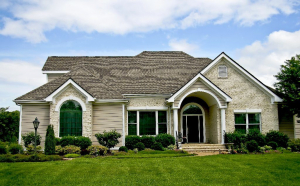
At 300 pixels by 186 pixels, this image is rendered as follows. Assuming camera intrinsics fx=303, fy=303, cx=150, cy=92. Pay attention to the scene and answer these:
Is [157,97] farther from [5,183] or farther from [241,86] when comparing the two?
[5,183]

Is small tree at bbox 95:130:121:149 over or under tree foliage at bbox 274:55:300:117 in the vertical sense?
under

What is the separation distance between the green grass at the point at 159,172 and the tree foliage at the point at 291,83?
737 centimetres

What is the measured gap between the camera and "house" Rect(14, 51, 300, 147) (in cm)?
2041

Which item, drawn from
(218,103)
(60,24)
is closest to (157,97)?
(218,103)

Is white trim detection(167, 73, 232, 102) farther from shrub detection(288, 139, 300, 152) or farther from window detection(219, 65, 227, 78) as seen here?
shrub detection(288, 139, 300, 152)

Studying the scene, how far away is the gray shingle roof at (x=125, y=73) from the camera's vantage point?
2197cm

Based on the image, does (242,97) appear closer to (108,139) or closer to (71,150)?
(108,139)

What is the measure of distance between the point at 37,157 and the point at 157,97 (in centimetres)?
1037

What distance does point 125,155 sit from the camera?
690 inches

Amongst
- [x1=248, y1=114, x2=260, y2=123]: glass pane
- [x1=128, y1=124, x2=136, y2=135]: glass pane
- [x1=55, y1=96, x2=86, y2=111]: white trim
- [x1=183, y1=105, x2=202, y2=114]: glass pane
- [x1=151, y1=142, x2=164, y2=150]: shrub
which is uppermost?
[x1=55, y1=96, x2=86, y2=111]: white trim

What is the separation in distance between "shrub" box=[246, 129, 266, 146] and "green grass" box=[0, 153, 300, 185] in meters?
5.69

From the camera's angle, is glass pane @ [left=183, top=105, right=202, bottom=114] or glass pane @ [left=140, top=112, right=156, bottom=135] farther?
glass pane @ [left=183, top=105, right=202, bottom=114]

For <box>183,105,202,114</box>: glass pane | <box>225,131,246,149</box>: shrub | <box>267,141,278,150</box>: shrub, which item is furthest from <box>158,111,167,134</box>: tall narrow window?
<box>267,141,278,150</box>: shrub

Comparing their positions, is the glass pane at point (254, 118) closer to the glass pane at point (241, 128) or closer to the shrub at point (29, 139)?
the glass pane at point (241, 128)
